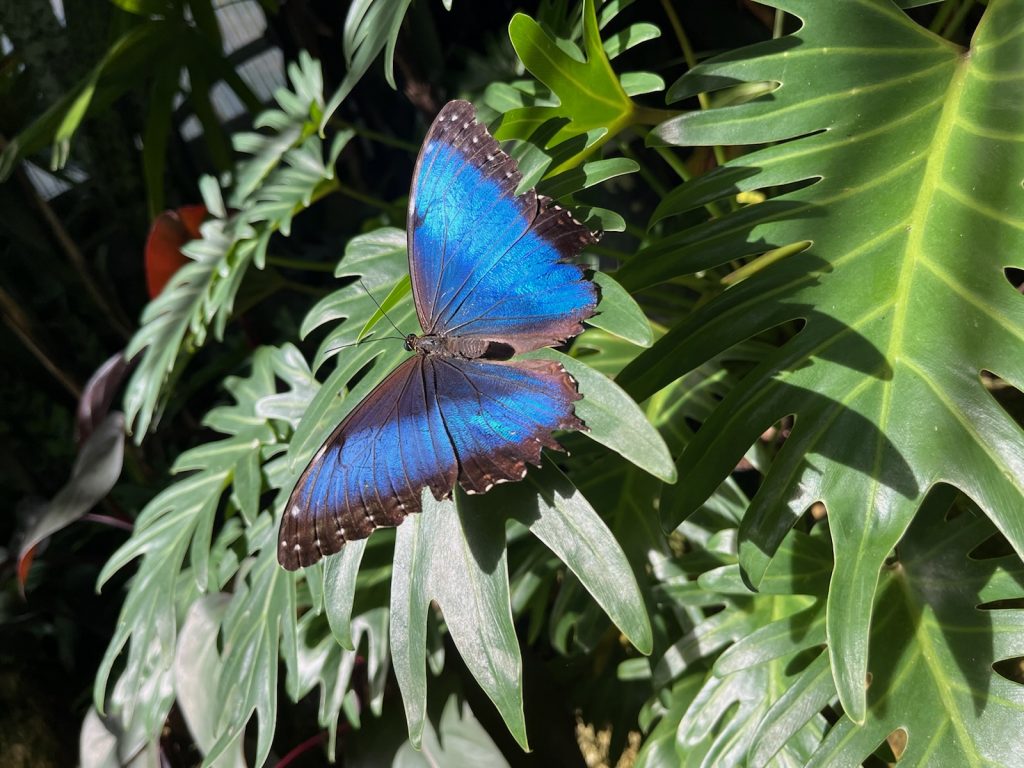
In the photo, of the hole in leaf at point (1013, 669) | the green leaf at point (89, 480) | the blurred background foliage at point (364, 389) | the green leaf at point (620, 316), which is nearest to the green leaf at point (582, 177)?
the blurred background foliage at point (364, 389)

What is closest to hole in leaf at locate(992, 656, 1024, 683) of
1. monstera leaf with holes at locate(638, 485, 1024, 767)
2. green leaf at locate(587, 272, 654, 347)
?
monstera leaf with holes at locate(638, 485, 1024, 767)

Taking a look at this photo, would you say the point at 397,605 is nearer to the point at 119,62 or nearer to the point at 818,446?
the point at 818,446

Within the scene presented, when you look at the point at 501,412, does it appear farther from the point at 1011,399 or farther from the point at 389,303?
the point at 1011,399

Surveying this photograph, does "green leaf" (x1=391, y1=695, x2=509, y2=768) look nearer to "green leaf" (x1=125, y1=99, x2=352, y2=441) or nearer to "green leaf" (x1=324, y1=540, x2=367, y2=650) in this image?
"green leaf" (x1=324, y1=540, x2=367, y2=650)

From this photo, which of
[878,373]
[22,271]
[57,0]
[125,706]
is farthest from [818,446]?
[57,0]

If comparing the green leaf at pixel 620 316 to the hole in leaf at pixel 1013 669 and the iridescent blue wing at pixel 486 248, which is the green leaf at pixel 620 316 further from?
the hole in leaf at pixel 1013 669
